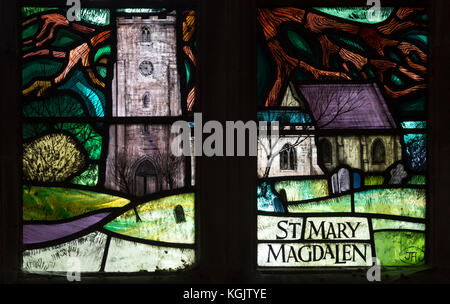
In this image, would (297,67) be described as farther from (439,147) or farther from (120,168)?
(120,168)

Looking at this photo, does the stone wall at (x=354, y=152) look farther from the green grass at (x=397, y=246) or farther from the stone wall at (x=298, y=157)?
the green grass at (x=397, y=246)

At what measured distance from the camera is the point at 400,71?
2609 millimetres

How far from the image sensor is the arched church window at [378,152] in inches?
101

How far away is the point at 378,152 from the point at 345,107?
29 centimetres

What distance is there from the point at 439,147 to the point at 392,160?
23 centimetres

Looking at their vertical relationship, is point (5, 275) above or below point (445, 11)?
below

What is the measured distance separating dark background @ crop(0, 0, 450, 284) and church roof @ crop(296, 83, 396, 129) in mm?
258

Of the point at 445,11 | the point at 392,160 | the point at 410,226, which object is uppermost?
the point at 445,11

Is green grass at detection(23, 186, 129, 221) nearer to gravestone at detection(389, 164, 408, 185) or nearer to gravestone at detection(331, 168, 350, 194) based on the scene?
gravestone at detection(331, 168, 350, 194)

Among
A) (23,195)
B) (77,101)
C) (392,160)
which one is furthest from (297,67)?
(23,195)

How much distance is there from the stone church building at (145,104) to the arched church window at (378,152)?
0.95m

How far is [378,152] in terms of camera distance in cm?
256

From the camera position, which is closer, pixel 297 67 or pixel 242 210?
pixel 242 210

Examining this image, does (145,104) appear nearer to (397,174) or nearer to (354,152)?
(354,152)
